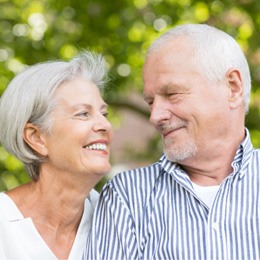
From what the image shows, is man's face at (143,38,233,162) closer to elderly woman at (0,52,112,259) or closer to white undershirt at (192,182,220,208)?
white undershirt at (192,182,220,208)

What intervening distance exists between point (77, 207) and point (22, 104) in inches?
19.8

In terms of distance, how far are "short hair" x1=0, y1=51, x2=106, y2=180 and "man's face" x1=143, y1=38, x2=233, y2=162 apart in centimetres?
33

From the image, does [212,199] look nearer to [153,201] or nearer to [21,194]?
[153,201]

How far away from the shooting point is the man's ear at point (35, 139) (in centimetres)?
314

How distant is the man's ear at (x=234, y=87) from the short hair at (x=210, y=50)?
20 millimetres

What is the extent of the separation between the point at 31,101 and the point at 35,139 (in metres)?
0.18

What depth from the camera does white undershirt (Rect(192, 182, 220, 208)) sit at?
3100mm

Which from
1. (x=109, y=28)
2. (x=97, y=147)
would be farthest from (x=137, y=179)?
(x=109, y=28)

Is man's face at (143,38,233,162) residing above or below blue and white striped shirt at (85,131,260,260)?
above

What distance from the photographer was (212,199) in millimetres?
3100

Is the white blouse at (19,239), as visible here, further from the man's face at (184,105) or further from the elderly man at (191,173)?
the man's face at (184,105)

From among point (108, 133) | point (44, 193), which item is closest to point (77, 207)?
point (44, 193)

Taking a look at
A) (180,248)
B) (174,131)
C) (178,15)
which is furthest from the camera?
(178,15)

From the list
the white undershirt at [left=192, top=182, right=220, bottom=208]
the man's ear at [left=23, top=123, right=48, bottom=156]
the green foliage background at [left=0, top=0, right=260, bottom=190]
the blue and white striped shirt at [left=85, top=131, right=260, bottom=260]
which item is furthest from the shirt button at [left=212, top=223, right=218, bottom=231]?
the green foliage background at [left=0, top=0, right=260, bottom=190]
